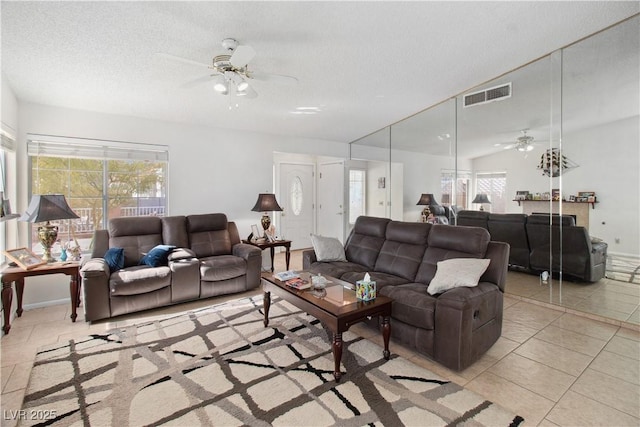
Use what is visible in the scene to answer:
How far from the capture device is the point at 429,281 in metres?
2.91

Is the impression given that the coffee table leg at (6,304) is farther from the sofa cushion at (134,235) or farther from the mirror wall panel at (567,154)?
the mirror wall panel at (567,154)

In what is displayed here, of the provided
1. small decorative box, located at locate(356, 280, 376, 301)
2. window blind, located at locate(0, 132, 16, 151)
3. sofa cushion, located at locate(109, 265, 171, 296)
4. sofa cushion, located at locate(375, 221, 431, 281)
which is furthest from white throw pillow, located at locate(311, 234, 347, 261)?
window blind, located at locate(0, 132, 16, 151)

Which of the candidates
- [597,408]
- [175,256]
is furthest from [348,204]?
[597,408]

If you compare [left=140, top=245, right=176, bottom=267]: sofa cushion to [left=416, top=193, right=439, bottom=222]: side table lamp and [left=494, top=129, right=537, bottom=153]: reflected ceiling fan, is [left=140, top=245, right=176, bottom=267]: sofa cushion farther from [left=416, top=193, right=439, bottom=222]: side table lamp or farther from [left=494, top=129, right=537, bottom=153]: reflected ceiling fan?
[left=494, top=129, right=537, bottom=153]: reflected ceiling fan

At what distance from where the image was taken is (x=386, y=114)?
4.69 metres

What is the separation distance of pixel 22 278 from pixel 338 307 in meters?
3.09

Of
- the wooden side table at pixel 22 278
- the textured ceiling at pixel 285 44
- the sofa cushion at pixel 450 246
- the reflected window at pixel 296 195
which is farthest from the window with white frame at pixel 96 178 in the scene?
the sofa cushion at pixel 450 246

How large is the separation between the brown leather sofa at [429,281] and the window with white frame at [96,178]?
261 centimetres

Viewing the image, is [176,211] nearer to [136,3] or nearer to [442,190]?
[136,3]

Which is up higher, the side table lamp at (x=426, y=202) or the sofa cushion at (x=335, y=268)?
the side table lamp at (x=426, y=202)

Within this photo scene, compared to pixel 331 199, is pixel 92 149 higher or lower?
higher

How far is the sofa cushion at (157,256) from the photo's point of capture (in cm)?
346

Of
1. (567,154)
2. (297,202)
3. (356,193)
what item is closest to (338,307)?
(567,154)

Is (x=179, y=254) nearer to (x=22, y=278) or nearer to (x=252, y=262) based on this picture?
(x=252, y=262)
